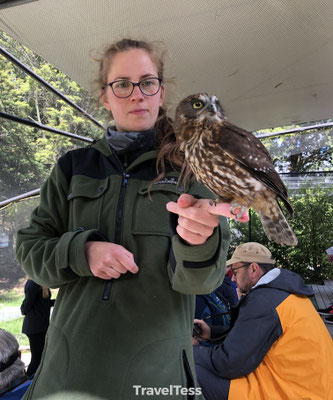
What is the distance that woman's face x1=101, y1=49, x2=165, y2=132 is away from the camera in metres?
1.26

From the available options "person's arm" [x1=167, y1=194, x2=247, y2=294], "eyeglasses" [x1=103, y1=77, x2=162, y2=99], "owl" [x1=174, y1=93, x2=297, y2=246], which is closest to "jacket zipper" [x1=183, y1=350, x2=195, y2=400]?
"person's arm" [x1=167, y1=194, x2=247, y2=294]

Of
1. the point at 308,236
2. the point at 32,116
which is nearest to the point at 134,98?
the point at 32,116

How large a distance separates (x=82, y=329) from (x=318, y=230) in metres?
7.40

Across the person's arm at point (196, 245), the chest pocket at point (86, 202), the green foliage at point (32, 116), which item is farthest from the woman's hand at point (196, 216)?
the green foliage at point (32, 116)

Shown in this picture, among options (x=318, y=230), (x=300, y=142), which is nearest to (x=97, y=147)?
(x=300, y=142)

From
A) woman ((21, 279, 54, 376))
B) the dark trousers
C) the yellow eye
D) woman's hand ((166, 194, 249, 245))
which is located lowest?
the dark trousers

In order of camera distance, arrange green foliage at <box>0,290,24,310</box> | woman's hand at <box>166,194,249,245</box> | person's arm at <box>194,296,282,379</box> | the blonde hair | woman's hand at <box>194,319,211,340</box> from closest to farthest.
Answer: woman's hand at <box>166,194,249,245</box> → the blonde hair → person's arm at <box>194,296,282,379</box> → woman's hand at <box>194,319,211,340</box> → green foliage at <box>0,290,24,310</box>

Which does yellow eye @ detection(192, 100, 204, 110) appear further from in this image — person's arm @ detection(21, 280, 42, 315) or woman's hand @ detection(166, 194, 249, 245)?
person's arm @ detection(21, 280, 42, 315)

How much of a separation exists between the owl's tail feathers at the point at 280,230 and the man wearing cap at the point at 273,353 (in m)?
1.17

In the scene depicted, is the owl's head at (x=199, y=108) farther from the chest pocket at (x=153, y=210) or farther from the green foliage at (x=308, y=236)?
the green foliage at (x=308, y=236)

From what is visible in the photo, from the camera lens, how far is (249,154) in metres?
1.16

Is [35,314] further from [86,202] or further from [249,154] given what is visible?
[249,154]

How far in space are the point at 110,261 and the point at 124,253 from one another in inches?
1.9

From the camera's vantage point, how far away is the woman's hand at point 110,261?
0.97 metres
